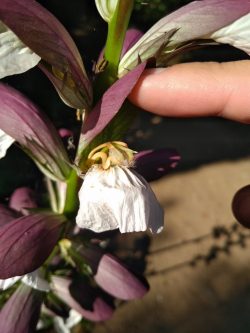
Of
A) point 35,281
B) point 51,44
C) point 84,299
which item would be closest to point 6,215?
point 35,281

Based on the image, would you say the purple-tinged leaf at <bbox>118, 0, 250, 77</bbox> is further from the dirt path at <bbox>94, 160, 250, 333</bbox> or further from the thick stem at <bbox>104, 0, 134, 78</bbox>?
the dirt path at <bbox>94, 160, 250, 333</bbox>

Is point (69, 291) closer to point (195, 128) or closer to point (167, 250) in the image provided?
point (167, 250)

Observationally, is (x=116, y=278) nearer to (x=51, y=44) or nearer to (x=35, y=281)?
(x=35, y=281)

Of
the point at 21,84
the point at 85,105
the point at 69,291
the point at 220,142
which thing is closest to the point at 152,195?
the point at 85,105

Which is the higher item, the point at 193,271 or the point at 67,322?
the point at 67,322

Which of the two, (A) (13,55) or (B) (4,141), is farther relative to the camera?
(B) (4,141)

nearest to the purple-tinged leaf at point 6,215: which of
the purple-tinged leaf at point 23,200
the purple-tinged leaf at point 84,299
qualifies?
the purple-tinged leaf at point 23,200
